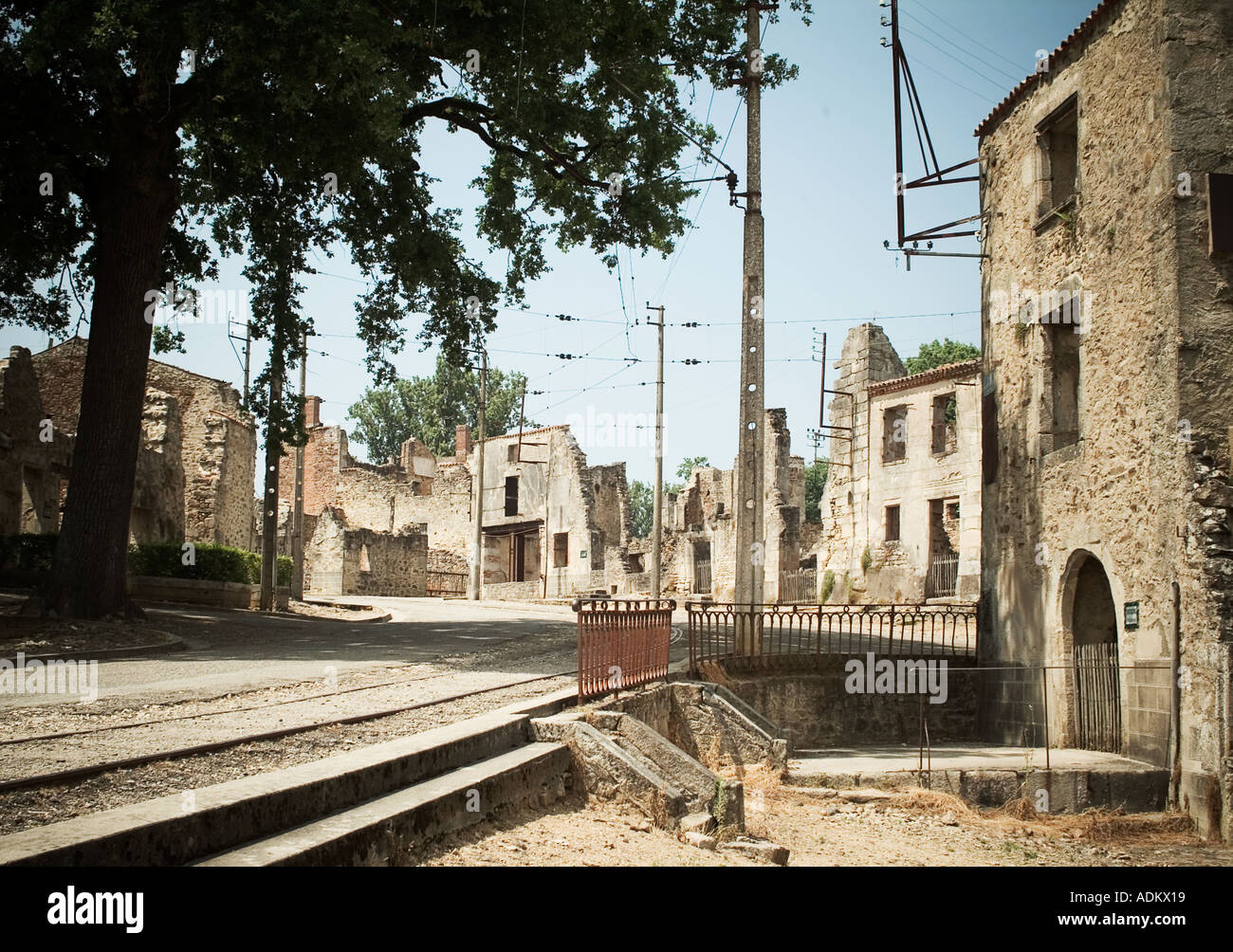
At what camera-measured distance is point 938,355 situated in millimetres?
62500

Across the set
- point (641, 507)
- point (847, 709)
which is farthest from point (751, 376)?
point (641, 507)

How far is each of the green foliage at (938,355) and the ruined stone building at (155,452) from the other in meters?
37.2

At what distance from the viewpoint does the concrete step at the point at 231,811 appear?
4.48 metres

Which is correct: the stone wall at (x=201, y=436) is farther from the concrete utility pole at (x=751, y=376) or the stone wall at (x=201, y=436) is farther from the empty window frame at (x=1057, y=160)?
the empty window frame at (x=1057, y=160)

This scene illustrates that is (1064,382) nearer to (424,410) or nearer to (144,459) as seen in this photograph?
(144,459)

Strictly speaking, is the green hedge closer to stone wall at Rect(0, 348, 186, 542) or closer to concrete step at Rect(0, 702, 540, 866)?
stone wall at Rect(0, 348, 186, 542)

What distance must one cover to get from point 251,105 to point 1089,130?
1205 cm

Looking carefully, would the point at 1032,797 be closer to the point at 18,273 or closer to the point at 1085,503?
the point at 1085,503

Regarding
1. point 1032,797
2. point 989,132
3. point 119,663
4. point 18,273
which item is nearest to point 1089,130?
point 989,132

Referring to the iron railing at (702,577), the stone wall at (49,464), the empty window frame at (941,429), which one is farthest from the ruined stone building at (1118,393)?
the iron railing at (702,577)

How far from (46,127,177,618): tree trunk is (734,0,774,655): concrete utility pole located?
9207 mm

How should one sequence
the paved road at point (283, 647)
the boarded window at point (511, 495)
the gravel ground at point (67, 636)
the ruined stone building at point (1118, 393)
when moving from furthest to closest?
the boarded window at point (511, 495) → the gravel ground at point (67, 636) → the ruined stone building at point (1118, 393) → the paved road at point (283, 647)

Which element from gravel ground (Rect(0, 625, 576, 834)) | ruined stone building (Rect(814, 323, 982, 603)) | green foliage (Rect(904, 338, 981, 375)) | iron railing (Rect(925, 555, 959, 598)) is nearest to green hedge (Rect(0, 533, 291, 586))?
gravel ground (Rect(0, 625, 576, 834))
